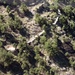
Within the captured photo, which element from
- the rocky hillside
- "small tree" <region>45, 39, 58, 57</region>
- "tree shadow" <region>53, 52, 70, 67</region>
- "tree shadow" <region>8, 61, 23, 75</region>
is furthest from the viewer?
"tree shadow" <region>53, 52, 70, 67</region>

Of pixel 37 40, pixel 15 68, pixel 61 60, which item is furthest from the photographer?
pixel 37 40

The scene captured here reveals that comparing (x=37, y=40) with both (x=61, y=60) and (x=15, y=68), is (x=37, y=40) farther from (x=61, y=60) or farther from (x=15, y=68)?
(x=15, y=68)


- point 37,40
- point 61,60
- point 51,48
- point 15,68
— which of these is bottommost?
point 15,68

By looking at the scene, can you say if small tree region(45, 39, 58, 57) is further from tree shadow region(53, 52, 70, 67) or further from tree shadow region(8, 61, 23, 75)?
tree shadow region(8, 61, 23, 75)

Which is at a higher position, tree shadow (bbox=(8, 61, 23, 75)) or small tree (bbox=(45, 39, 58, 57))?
small tree (bbox=(45, 39, 58, 57))

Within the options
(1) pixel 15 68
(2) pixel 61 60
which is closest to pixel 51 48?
(2) pixel 61 60

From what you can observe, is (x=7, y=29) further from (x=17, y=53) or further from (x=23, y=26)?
(x=17, y=53)

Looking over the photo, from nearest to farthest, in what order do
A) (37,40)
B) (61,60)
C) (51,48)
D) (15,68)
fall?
1. (15,68)
2. (51,48)
3. (61,60)
4. (37,40)

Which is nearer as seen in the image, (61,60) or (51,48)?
(51,48)

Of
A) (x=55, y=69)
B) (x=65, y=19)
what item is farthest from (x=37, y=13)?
(x=55, y=69)

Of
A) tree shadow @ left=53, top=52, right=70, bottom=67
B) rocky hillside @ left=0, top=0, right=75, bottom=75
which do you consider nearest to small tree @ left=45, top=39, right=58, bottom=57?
rocky hillside @ left=0, top=0, right=75, bottom=75
